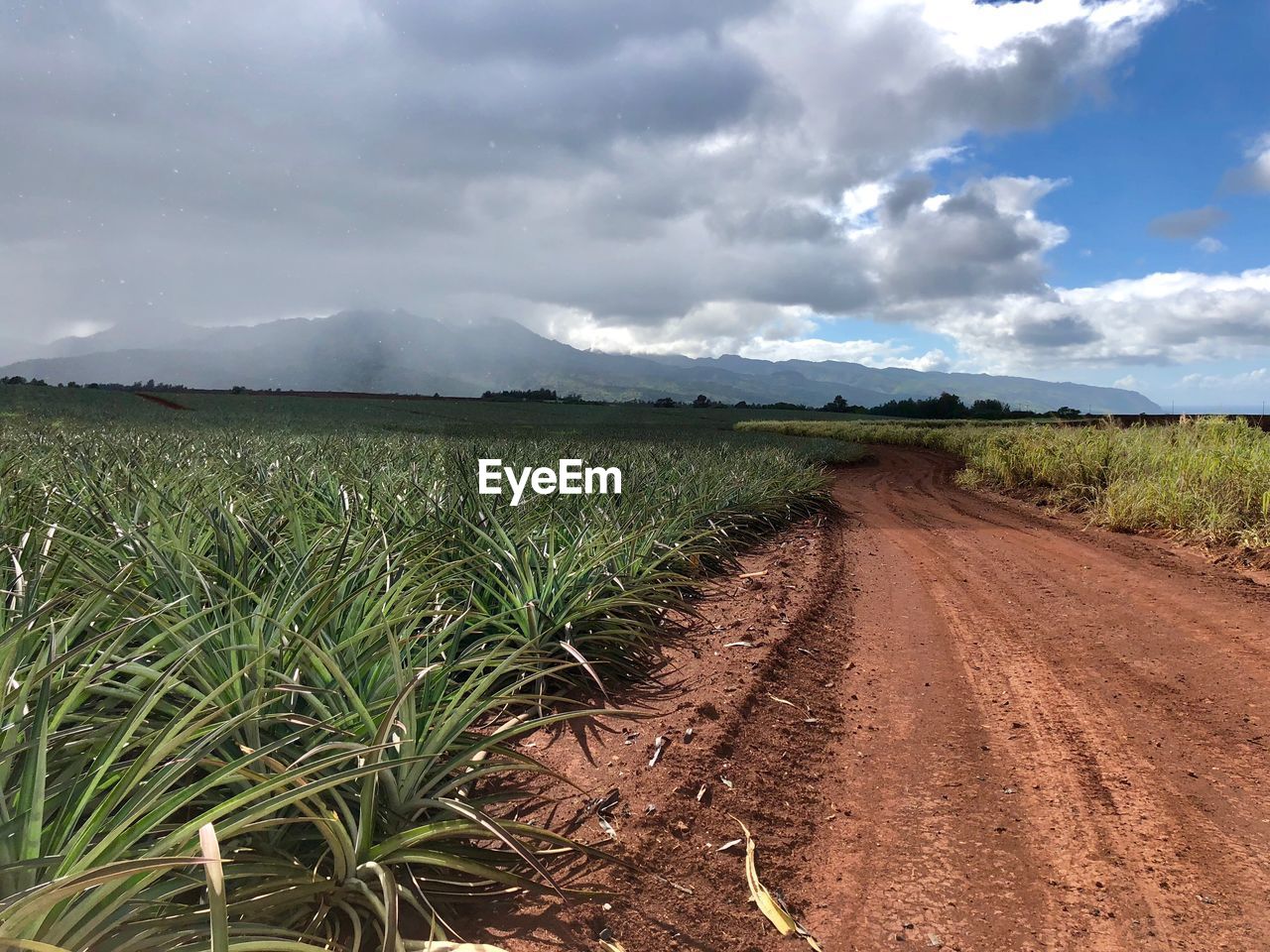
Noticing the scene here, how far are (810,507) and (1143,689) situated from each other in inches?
270

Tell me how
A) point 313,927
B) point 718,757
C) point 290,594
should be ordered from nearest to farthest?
1. point 313,927
2. point 290,594
3. point 718,757

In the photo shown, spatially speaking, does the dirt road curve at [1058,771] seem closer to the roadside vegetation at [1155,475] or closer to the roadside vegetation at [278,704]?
the roadside vegetation at [278,704]

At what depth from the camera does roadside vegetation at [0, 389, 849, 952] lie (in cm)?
135

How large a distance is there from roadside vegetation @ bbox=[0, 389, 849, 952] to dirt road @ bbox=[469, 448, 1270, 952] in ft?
1.20

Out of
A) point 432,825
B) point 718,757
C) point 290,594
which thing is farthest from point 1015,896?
point 290,594

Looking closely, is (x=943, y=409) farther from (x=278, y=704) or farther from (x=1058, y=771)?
(x=278, y=704)

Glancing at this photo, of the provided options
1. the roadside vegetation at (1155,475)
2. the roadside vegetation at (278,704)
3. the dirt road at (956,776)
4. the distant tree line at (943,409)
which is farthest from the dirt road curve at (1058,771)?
the distant tree line at (943,409)

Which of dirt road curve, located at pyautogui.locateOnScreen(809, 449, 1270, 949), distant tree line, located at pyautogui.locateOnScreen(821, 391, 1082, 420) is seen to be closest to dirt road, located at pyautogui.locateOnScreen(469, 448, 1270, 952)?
dirt road curve, located at pyautogui.locateOnScreen(809, 449, 1270, 949)

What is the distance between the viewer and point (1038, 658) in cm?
416

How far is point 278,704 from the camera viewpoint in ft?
7.02

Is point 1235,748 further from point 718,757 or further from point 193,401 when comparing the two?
point 193,401

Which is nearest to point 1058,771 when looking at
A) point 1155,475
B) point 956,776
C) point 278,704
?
point 956,776

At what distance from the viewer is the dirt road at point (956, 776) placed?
2.00 m

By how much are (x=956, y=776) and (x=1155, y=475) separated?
9.36 metres
